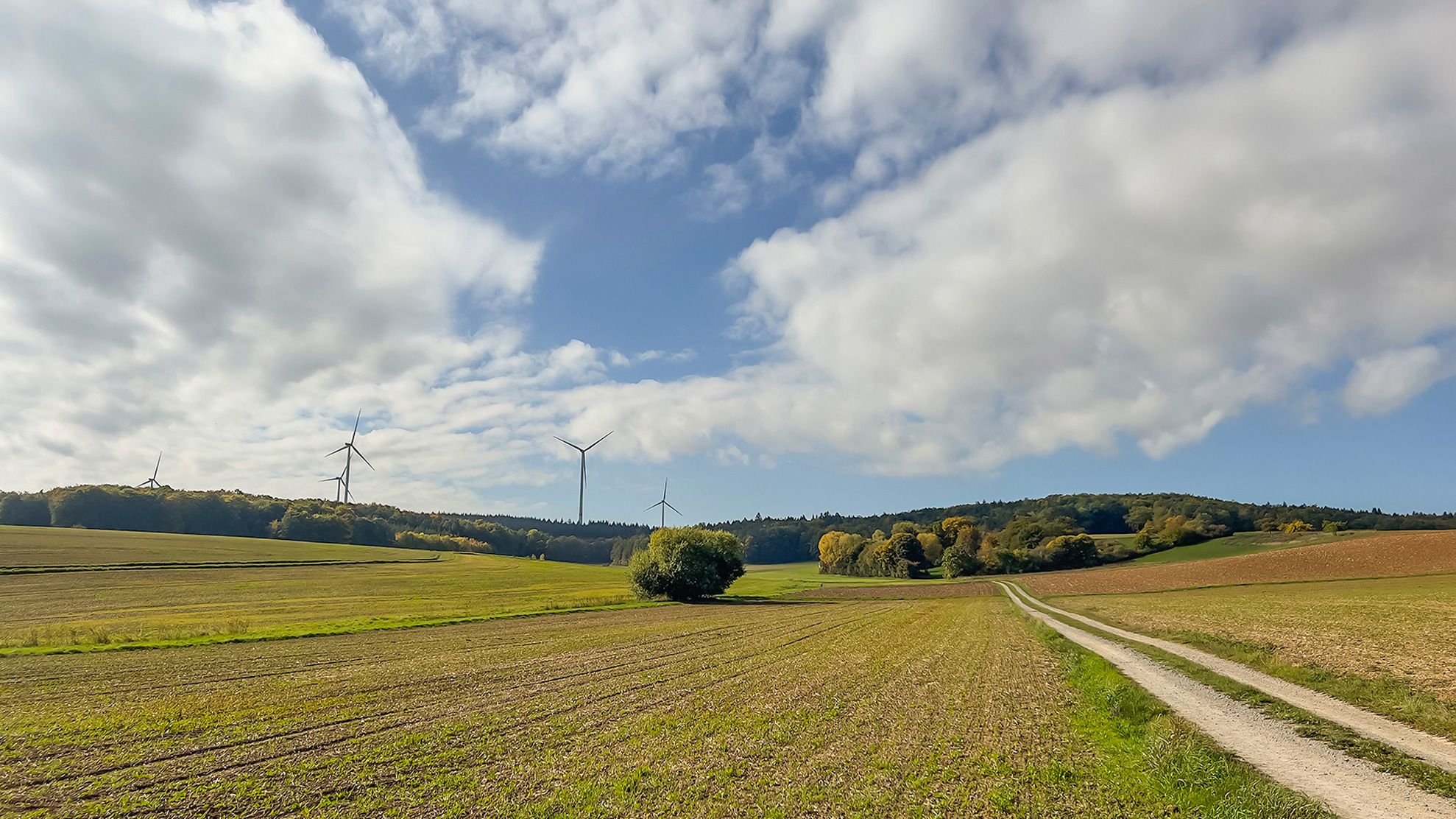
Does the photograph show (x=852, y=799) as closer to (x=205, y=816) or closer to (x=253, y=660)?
(x=205, y=816)

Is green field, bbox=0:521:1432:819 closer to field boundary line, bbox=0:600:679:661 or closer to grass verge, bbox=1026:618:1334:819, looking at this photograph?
grass verge, bbox=1026:618:1334:819

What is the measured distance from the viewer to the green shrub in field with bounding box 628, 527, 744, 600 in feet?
276

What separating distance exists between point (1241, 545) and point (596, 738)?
501 feet

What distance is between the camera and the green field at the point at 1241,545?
120000 millimetres

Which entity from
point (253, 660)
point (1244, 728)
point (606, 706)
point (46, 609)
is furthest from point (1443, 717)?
point (46, 609)

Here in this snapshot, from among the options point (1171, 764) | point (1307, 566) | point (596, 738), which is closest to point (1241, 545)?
point (1307, 566)

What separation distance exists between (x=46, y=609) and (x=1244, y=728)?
258 feet

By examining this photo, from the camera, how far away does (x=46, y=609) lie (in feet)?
181

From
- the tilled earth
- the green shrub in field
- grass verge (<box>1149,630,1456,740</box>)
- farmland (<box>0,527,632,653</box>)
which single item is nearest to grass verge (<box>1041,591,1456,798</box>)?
grass verge (<box>1149,630,1456,740</box>)

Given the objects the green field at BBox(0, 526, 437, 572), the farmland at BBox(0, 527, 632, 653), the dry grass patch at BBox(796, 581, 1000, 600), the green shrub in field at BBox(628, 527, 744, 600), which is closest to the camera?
the farmland at BBox(0, 527, 632, 653)

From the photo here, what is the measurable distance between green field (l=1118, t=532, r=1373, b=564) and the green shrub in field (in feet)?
290

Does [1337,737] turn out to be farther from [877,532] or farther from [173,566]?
[877,532]

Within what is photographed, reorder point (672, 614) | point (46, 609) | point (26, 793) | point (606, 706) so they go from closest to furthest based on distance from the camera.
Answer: point (26, 793), point (606, 706), point (46, 609), point (672, 614)

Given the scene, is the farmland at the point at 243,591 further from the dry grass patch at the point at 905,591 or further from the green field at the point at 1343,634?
the green field at the point at 1343,634
